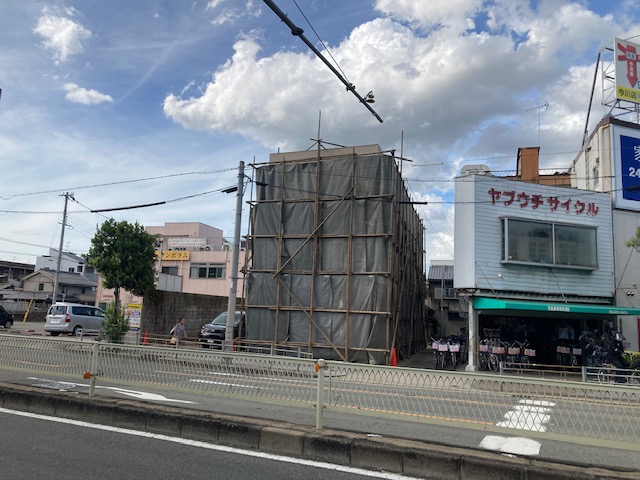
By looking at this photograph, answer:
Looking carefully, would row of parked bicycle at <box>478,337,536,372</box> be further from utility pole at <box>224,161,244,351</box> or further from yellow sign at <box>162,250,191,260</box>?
yellow sign at <box>162,250,191,260</box>

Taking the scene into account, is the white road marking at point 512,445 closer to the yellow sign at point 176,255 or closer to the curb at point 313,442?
the curb at point 313,442

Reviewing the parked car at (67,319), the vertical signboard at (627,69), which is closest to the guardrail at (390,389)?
the parked car at (67,319)

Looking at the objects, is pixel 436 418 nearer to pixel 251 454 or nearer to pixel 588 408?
pixel 588 408

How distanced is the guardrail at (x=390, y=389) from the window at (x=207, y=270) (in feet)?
139

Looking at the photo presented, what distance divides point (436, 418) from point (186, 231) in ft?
199

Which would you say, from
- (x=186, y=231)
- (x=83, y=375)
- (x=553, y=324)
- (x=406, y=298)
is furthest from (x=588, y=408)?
(x=186, y=231)

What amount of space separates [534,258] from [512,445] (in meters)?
13.0

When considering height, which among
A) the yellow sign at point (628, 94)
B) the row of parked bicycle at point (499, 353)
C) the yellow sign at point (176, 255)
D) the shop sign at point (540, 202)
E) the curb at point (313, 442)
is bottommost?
the curb at point (313, 442)

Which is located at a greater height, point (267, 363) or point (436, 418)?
point (267, 363)

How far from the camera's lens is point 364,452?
5.31m

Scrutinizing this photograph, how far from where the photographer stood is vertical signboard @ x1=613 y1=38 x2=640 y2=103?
851 inches

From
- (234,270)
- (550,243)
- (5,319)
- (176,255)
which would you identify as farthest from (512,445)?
(176,255)

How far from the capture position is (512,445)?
6.57 metres

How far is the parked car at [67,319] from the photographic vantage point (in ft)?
82.7
